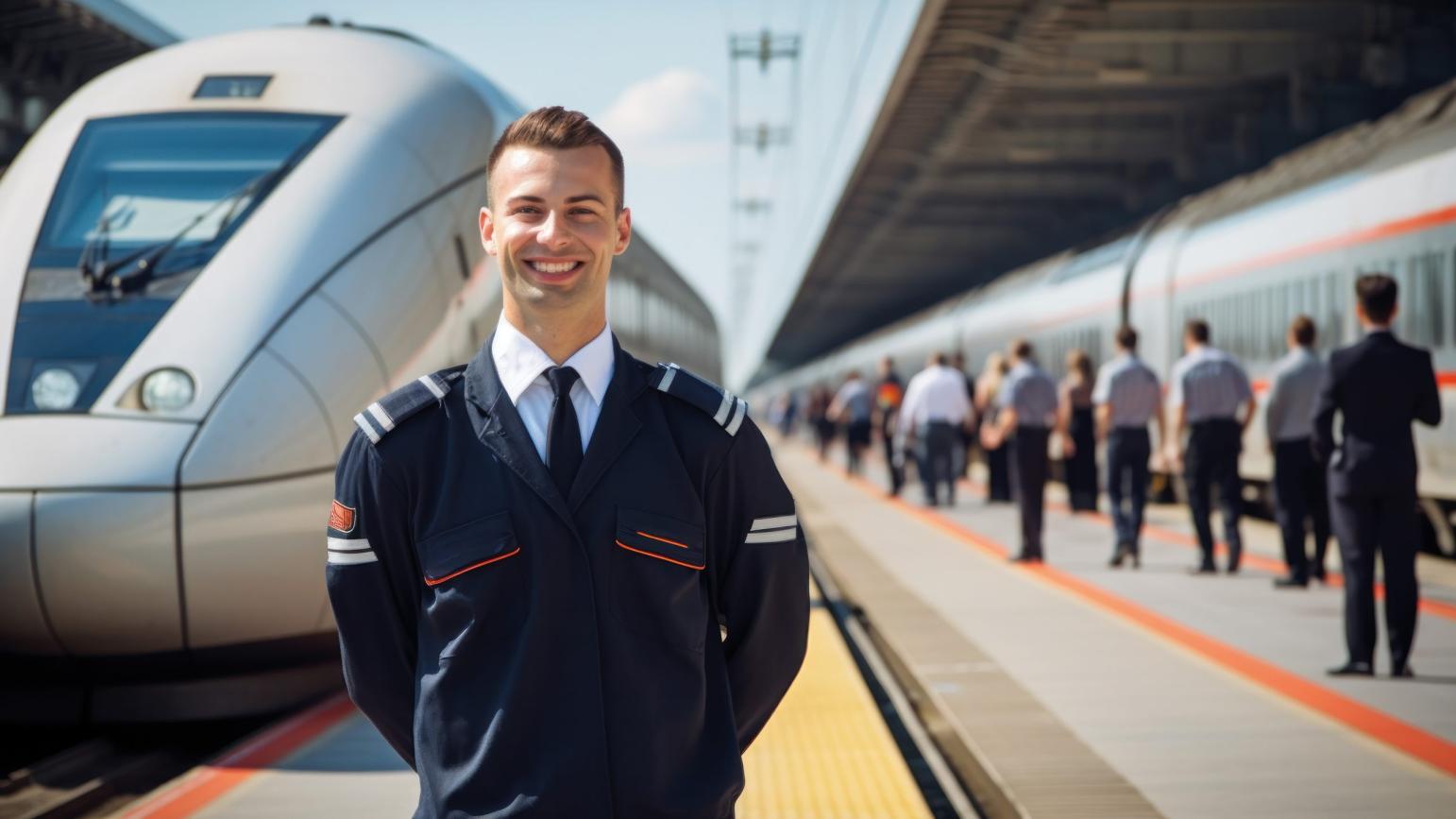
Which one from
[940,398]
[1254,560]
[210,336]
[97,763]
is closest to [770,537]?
[210,336]

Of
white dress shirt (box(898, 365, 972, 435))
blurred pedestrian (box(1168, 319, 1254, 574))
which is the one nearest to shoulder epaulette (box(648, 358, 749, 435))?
blurred pedestrian (box(1168, 319, 1254, 574))

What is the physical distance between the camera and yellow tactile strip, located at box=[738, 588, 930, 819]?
14.8 feet

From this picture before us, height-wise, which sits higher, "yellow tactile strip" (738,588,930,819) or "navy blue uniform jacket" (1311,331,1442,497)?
"navy blue uniform jacket" (1311,331,1442,497)

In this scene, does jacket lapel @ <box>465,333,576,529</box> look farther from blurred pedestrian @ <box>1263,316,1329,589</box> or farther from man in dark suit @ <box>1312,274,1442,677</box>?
blurred pedestrian @ <box>1263,316,1329,589</box>

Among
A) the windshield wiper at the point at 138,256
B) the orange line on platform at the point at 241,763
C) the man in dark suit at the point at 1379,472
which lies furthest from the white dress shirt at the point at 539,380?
the man in dark suit at the point at 1379,472

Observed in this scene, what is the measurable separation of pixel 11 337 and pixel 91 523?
99 cm

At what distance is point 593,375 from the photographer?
211 centimetres

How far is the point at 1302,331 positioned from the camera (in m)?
8.59

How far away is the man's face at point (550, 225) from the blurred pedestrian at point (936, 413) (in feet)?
43.2

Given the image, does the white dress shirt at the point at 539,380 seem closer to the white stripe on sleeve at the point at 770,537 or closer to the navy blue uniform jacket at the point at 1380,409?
the white stripe on sleeve at the point at 770,537

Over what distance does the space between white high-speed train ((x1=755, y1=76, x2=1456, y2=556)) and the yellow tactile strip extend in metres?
5.78

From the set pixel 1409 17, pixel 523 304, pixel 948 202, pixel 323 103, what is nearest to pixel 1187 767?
pixel 523 304

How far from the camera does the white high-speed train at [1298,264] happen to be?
1047cm

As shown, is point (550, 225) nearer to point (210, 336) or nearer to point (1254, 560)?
point (210, 336)
